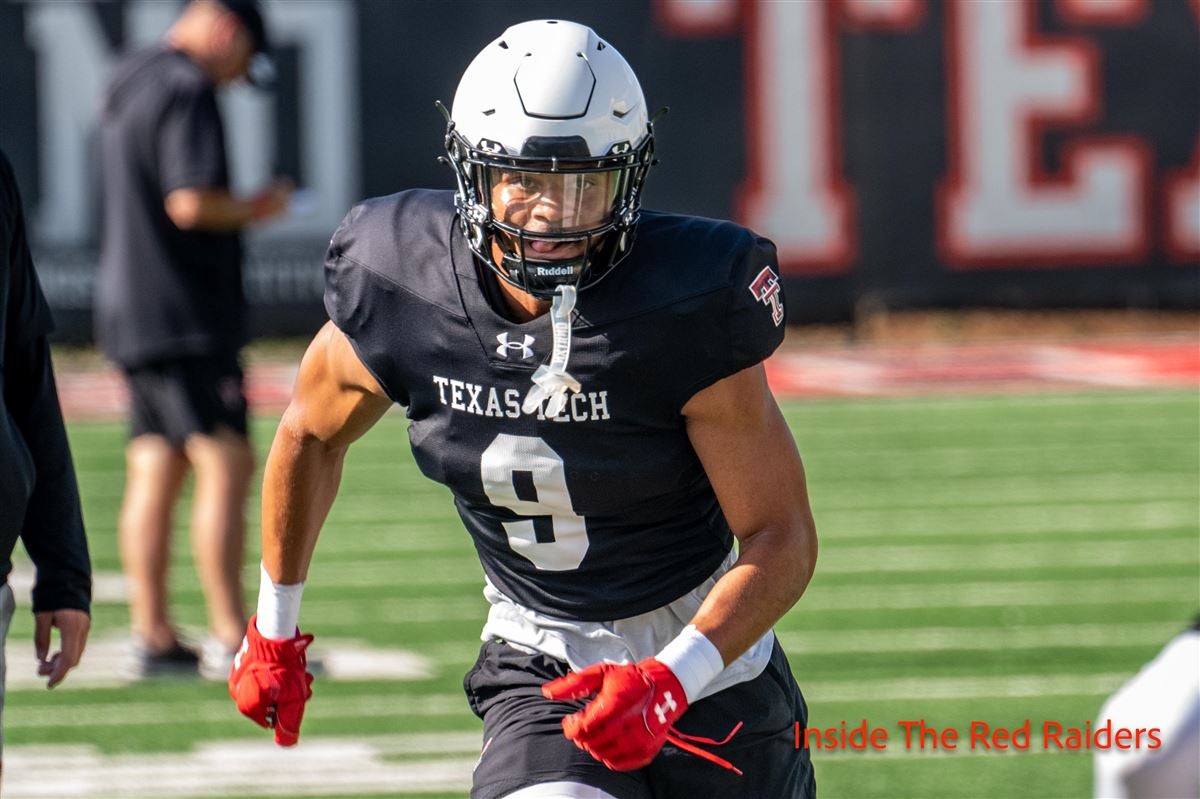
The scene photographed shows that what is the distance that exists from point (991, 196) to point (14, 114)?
6.11m

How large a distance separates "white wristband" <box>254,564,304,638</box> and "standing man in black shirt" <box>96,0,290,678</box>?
2.32 meters

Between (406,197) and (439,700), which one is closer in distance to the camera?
(406,197)

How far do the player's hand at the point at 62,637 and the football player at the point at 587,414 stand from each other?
0.36 metres

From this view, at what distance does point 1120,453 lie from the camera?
8656 millimetres

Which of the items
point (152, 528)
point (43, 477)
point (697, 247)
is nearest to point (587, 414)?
point (697, 247)

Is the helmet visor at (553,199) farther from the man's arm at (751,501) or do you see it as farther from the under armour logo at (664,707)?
the under armour logo at (664,707)

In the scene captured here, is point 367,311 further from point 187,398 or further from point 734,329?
point 187,398

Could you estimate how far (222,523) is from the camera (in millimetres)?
5309

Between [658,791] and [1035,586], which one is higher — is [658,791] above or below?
above

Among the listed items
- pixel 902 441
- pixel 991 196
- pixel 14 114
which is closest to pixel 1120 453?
pixel 902 441

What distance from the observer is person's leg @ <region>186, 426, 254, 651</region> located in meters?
5.29

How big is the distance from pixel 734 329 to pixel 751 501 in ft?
0.79

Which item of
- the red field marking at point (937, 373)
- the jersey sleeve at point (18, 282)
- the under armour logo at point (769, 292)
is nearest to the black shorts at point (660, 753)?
the under armour logo at point (769, 292)

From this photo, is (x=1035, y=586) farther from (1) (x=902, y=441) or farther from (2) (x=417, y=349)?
(2) (x=417, y=349)
